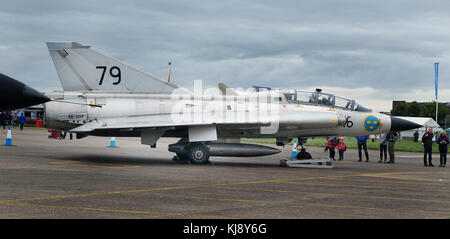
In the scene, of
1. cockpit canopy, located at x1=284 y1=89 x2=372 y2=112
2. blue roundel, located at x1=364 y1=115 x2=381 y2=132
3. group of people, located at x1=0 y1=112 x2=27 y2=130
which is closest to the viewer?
cockpit canopy, located at x1=284 y1=89 x2=372 y2=112

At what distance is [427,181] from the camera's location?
574 inches

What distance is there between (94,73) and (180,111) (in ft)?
10.7

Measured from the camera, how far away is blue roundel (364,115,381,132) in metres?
18.6

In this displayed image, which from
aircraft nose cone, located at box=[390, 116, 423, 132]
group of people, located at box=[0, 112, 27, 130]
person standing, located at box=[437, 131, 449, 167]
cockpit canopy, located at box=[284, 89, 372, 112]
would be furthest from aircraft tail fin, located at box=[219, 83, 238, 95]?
group of people, located at box=[0, 112, 27, 130]

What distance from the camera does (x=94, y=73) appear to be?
17734 mm

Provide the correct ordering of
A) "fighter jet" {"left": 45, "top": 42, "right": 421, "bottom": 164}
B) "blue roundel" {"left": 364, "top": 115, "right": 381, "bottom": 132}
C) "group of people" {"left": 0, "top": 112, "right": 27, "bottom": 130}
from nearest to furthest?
"fighter jet" {"left": 45, "top": 42, "right": 421, "bottom": 164}
"blue roundel" {"left": 364, "top": 115, "right": 381, "bottom": 132}
"group of people" {"left": 0, "top": 112, "right": 27, "bottom": 130}

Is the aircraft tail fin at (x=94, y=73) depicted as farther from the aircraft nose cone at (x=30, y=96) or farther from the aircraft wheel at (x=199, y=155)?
the aircraft nose cone at (x=30, y=96)

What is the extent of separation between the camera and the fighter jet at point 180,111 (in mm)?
17094

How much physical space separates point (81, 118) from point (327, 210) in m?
11.0

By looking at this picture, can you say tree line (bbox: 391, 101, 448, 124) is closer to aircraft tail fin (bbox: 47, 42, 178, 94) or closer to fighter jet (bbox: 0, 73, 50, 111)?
aircraft tail fin (bbox: 47, 42, 178, 94)

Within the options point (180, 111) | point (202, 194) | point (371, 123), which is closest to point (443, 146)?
point (371, 123)

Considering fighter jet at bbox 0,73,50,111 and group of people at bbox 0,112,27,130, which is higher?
group of people at bbox 0,112,27,130

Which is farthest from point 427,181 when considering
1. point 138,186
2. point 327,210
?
point 138,186
